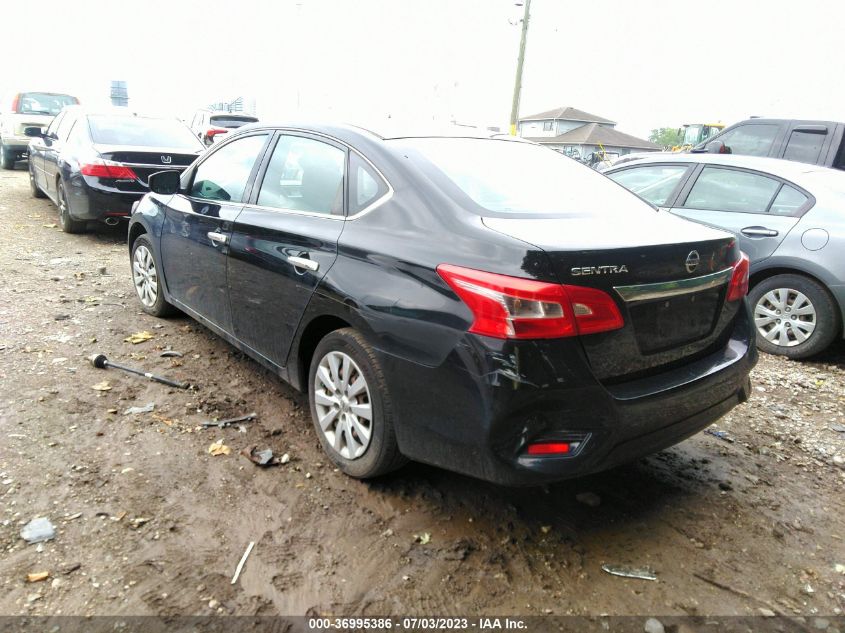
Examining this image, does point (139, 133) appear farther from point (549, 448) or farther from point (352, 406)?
point (549, 448)

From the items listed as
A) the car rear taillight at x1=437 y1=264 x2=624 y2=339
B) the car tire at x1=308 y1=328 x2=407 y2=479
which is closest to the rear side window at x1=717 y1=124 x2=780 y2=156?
the car rear taillight at x1=437 y1=264 x2=624 y2=339

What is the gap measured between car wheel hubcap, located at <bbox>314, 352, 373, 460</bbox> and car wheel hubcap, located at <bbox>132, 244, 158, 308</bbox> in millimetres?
2595

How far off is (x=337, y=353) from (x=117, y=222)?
617cm

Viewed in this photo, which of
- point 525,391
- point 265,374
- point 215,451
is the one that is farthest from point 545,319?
point 265,374

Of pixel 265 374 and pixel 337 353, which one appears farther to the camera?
pixel 265 374

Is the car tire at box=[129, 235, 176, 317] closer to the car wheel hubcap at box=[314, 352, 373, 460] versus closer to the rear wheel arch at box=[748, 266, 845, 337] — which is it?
the car wheel hubcap at box=[314, 352, 373, 460]

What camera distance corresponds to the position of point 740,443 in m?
3.68

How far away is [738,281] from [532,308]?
4.36ft

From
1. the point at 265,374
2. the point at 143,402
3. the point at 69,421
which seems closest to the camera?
the point at 69,421

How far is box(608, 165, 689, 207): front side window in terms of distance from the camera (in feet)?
19.6

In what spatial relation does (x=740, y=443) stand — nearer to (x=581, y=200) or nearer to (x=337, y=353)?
(x=581, y=200)

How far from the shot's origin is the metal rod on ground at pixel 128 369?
4.06 metres

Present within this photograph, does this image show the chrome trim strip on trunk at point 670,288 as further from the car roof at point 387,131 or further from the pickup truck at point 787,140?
the pickup truck at point 787,140

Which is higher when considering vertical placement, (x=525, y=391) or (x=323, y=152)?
(x=323, y=152)
